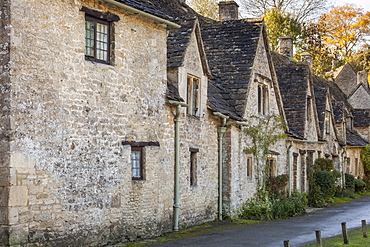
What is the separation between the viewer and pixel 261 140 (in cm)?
2267

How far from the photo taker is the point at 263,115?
23984 millimetres

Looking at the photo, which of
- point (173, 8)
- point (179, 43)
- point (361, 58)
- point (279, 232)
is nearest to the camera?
point (279, 232)

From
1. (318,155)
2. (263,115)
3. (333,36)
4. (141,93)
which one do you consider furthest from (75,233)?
(333,36)

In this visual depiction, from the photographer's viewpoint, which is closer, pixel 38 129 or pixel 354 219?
pixel 38 129

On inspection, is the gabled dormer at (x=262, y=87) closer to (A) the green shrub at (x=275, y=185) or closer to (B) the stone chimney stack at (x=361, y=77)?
(A) the green shrub at (x=275, y=185)

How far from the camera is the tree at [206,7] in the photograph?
44906 millimetres

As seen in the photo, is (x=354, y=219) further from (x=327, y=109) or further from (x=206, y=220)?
(x=327, y=109)

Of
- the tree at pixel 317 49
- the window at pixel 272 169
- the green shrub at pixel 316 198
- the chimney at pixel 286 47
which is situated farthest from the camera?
the tree at pixel 317 49

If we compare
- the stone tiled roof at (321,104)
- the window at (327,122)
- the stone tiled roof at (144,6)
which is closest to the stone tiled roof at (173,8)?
the stone tiled roof at (144,6)

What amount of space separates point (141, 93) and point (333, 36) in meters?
49.4

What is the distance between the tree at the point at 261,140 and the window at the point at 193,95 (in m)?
3.75

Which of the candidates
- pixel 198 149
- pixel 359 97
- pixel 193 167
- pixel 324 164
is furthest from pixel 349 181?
pixel 193 167

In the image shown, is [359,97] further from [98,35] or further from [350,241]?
[98,35]

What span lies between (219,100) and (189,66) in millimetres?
3407
